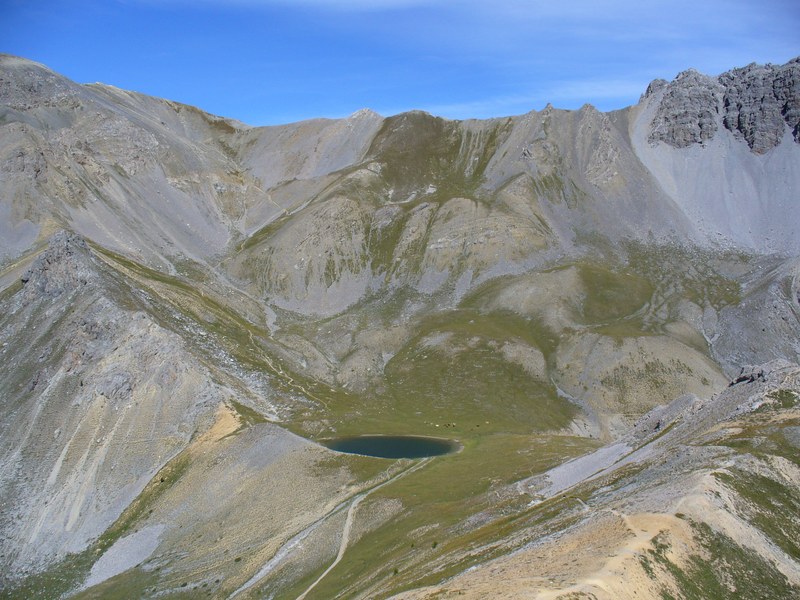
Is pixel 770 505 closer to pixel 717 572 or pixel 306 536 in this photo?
pixel 717 572

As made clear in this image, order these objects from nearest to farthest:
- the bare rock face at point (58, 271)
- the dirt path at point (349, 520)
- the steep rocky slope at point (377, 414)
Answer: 1. the steep rocky slope at point (377, 414)
2. the dirt path at point (349, 520)
3. the bare rock face at point (58, 271)

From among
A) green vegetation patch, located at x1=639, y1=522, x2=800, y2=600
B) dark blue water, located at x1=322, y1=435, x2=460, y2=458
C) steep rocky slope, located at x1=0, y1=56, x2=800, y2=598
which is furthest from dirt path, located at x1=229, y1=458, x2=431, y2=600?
green vegetation patch, located at x1=639, y1=522, x2=800, y2=600

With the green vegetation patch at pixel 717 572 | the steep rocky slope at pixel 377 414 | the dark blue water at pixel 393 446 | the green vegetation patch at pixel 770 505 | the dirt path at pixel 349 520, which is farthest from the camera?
the dark blue water at pixel 393 446

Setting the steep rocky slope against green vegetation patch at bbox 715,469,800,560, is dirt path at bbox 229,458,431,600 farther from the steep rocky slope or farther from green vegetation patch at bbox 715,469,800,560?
green vegetation patch at bbox 715,469,800,560

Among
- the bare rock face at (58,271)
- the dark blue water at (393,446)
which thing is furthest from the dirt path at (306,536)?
the bare rock face at (58,271)

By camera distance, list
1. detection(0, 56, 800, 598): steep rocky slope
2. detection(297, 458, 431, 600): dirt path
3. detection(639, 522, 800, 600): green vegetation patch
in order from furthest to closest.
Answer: detection(297, 458, 431, 600): dirt path → detection(0, 56, 800, 598): steep rocky slope → detection(639, 522, 800, 600): green vegetation patch

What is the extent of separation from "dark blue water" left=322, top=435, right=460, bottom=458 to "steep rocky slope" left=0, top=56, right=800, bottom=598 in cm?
460

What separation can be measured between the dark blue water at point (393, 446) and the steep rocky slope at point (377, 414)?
15.1 ft

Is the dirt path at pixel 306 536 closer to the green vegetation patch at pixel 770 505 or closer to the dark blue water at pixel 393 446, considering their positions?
the dark blue water at pixel 393 446

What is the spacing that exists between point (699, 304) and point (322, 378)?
98672mm

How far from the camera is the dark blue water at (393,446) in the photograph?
103125 mm

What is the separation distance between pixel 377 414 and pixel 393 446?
81.8 feet

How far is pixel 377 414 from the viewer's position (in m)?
133

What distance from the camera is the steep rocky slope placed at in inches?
1972
